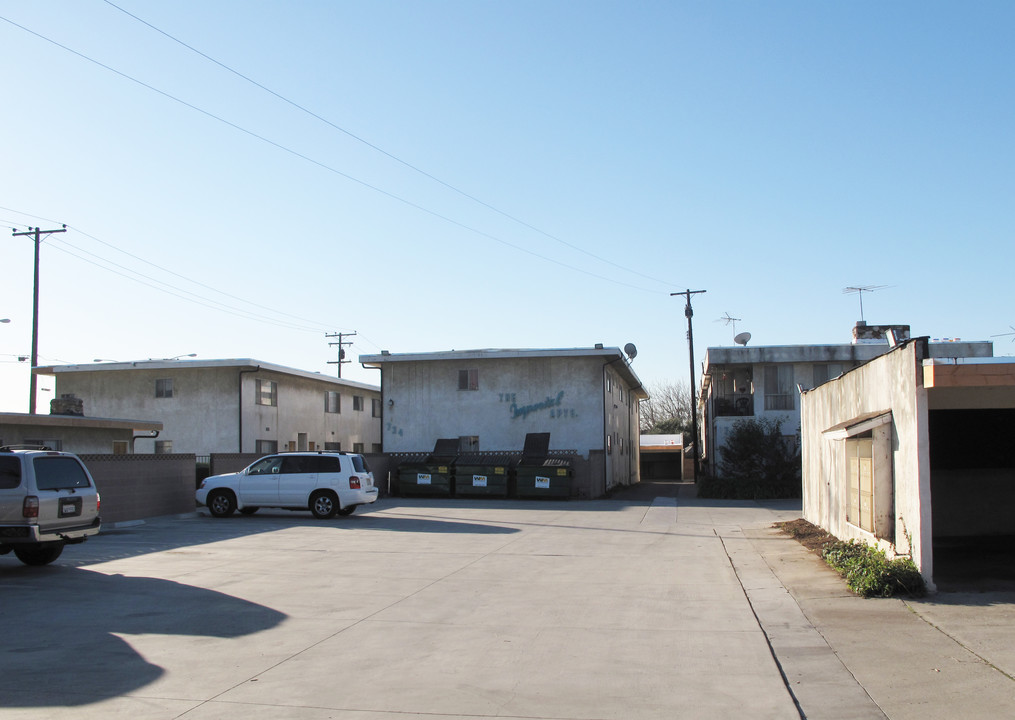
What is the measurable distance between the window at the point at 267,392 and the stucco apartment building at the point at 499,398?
443 cm

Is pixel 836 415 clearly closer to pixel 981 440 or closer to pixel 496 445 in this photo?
pixel 981 440

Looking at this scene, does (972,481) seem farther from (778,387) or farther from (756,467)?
(778,387)

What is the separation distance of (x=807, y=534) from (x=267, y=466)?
13.2m

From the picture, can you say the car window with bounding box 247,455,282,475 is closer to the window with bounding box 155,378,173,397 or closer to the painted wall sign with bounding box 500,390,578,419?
the painted wall sign with bounding box 500,390,578,419

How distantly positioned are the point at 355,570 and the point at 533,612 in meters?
4.11

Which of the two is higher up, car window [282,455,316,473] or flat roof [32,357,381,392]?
flat roof [32,357,381,392]

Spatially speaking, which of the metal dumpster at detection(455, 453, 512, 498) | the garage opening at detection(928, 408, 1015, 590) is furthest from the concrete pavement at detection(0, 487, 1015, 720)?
the metal dumpster at detection(455, 453, 512, 498)

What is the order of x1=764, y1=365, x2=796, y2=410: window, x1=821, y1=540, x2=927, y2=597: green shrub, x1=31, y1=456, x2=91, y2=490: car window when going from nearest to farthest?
x1=821, y1=540, x2=927, y2=597: green shrub
x1=31, y1=456, x2=91, y2=490: car window
x1=764, y1=365, x2=796, y2=410: window

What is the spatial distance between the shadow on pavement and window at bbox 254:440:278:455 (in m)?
22.0

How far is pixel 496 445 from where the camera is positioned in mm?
33594

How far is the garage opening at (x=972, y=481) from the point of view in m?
15.5

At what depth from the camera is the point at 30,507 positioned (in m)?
12.0

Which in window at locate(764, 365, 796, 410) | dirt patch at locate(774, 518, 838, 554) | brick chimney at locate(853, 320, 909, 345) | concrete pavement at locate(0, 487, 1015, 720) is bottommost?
dirt patch at locate(774, 518, 838, 554)

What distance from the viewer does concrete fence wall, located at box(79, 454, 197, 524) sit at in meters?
19.5
